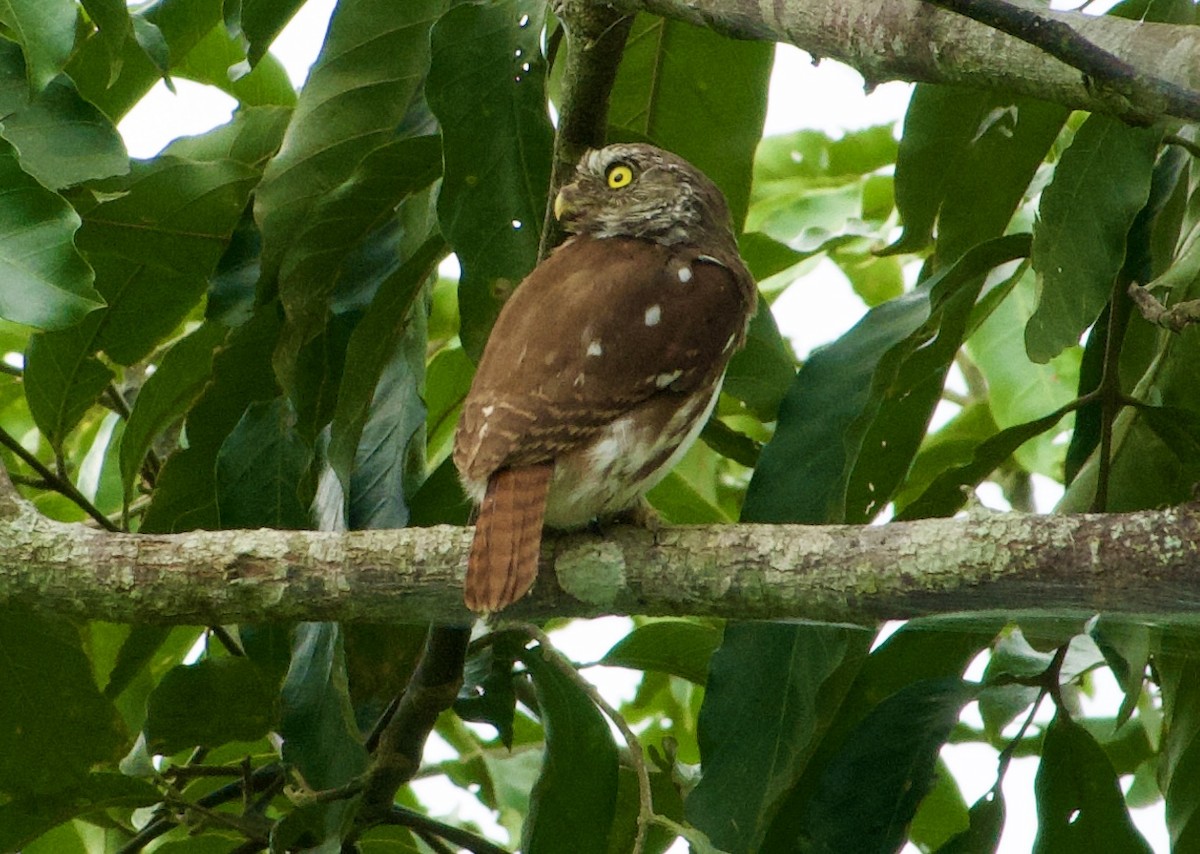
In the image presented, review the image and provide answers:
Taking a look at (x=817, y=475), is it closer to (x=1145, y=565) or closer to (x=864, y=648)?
(x=864, y=648)

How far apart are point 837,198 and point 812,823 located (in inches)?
93.3

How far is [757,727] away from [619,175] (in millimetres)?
1633

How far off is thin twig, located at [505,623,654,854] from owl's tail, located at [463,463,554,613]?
30 centimetres

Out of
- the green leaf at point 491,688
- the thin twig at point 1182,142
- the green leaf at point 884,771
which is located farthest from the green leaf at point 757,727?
the thin twig at point 1182,142

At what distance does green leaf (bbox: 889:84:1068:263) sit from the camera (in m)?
3.85

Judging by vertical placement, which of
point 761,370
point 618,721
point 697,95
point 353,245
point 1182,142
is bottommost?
point 618,721

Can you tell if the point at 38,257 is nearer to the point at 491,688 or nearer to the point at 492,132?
the point at 492,132

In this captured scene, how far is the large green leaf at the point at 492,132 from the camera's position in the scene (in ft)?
11.3

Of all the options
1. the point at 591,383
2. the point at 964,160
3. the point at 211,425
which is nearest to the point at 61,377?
the point at 211,425

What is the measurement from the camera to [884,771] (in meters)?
3.55

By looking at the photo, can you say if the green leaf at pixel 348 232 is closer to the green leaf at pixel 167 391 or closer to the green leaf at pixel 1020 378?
the green leaf at pixel 167 391

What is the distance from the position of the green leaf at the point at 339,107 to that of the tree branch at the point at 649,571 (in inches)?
38.2

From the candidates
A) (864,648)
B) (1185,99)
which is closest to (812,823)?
(864,648)

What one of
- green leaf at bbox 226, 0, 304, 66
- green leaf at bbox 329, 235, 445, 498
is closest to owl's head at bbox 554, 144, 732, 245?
green leaf at bbox 329, 235, 445, 498
